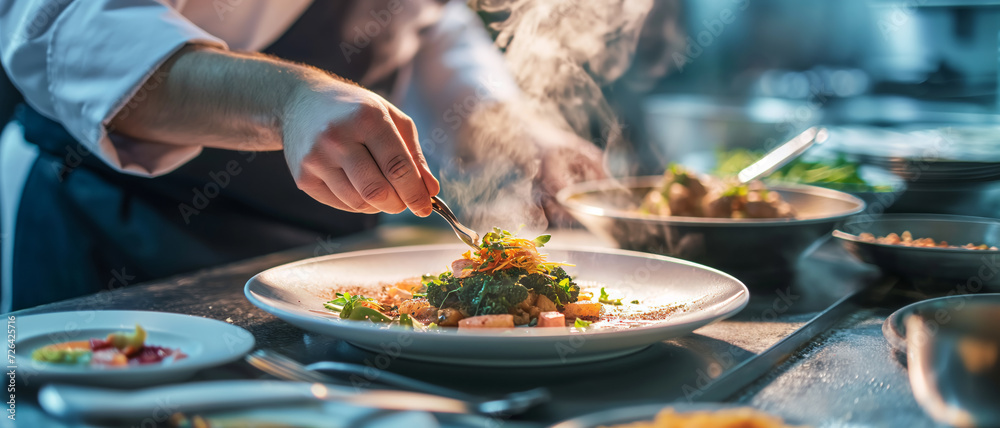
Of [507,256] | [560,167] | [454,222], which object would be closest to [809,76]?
[560,167]

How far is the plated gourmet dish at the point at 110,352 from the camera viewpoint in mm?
879

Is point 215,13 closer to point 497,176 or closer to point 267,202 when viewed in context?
point 267,202

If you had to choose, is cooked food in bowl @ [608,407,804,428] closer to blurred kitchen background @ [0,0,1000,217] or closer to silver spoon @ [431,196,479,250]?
silver spoon @ [431,196,479,250]

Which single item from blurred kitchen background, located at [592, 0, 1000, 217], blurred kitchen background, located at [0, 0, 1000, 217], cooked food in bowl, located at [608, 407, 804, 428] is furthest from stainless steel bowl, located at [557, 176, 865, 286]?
blurred kitchen background, located at [592, 0, 1000, 217]

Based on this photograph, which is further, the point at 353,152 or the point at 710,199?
the point at 710,199

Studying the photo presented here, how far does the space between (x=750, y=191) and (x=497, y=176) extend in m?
0.73

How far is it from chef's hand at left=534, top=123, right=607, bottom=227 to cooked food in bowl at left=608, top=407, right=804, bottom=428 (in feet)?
4.80

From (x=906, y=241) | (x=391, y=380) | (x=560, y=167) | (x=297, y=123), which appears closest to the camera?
(x=391, y=380)

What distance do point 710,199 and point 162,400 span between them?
1.52 m

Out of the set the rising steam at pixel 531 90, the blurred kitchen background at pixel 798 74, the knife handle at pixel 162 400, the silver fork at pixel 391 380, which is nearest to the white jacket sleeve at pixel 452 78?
the rising steam at pixel 531 90

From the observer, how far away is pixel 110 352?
2.97ft

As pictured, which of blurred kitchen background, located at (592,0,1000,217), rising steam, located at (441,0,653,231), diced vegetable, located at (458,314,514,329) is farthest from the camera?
blurred kitchen background, located at (592,0,1000,217)

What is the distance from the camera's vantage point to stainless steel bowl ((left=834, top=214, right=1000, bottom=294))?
1.40 meters

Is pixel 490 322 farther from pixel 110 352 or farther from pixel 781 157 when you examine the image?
pixel 781 157
